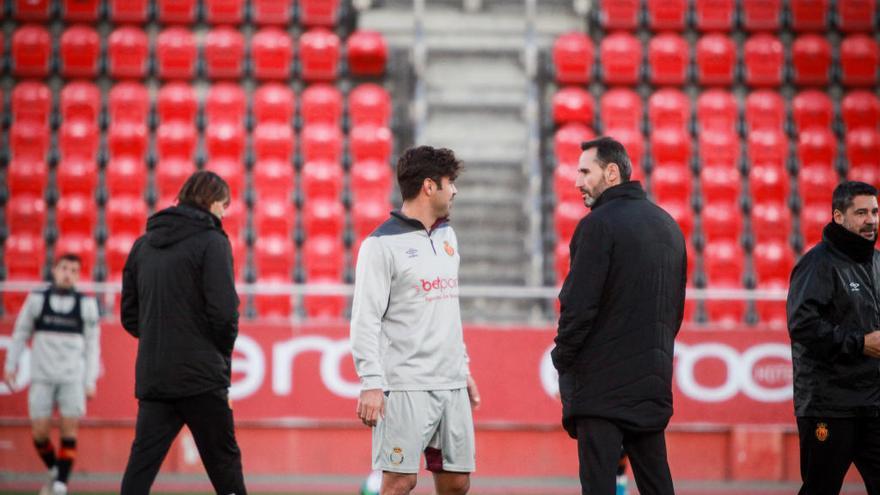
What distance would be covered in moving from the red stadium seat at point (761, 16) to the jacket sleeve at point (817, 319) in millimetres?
10562

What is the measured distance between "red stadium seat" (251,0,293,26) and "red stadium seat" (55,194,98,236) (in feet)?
12.9

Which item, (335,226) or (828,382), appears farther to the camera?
(335,226)

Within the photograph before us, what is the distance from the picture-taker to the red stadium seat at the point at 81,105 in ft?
46.8

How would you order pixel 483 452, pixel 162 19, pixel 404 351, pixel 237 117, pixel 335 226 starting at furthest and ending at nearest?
pixel 162 19 → pixel 237 117 → pixel 335 226 → pixel 483 452 → pixel 404 351

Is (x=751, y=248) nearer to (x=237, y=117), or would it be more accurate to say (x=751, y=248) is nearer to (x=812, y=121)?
(x=812, y=121)

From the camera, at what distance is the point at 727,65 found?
1477 cm

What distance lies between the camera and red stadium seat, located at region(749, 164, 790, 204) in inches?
530

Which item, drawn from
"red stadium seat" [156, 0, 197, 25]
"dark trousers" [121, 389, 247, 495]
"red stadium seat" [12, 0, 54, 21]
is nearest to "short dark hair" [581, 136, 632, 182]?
"dark trousers" [121, 389, 247, 495]

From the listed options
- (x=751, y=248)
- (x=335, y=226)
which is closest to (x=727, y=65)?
(x=751, y=248)

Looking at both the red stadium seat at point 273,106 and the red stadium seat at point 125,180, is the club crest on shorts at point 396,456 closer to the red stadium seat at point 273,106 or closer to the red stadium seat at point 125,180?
the red stadium seat at point 125,180

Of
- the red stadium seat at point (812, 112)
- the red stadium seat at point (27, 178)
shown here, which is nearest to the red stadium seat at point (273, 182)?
the red stadium seat at point (27, 178)

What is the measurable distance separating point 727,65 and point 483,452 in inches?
283

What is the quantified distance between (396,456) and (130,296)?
1.96 metres

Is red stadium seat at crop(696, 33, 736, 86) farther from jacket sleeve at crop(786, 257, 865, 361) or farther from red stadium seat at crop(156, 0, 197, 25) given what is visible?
jacket sleeve at crop(786, 257, 865, 361)
